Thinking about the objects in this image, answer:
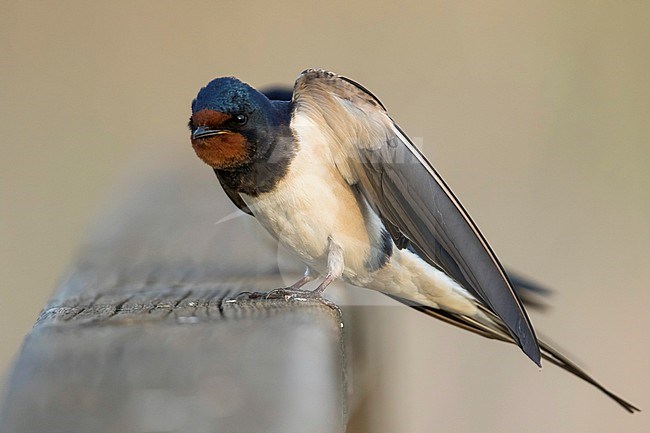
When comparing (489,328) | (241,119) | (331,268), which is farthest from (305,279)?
(489,328)

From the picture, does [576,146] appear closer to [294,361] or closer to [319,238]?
[319,238]

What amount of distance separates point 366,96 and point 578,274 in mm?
856

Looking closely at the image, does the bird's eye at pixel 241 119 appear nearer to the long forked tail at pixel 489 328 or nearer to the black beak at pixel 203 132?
the black beak at pixel 203 132

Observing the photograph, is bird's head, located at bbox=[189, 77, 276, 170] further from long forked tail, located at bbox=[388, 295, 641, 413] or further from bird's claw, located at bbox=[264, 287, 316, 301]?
long forked tail, located at bbox=[388, 295, 641, 413]

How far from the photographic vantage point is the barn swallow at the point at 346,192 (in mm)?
766

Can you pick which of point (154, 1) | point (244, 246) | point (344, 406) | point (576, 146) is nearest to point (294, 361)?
point (344, 406)

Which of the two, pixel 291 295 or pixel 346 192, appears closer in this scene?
pixel 291 295

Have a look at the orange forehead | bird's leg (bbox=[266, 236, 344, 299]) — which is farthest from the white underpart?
the orange forehead

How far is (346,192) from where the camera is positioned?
0.81 meters

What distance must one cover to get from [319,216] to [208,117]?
0.57ft

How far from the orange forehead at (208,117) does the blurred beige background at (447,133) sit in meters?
0.17

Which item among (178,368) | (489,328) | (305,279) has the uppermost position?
(178,368)

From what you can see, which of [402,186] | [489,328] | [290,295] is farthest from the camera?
[489,328]

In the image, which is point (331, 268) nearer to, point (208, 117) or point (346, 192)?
point (346, 192)
